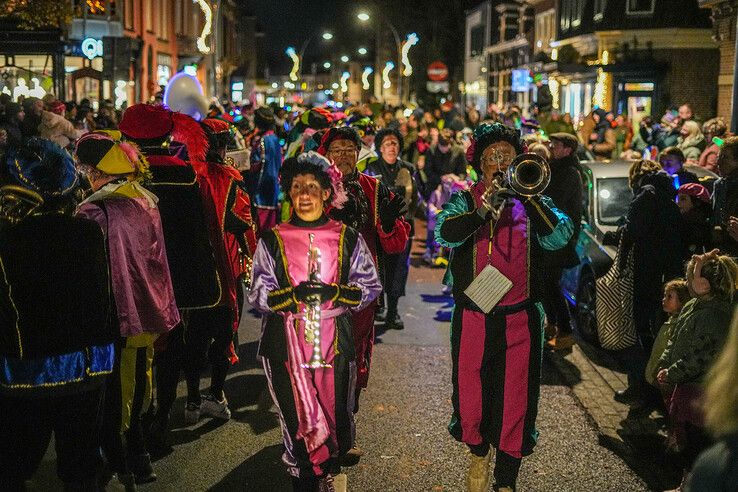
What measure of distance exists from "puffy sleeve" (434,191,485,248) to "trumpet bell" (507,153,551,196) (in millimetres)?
267

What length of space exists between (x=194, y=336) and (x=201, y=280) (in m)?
0.57

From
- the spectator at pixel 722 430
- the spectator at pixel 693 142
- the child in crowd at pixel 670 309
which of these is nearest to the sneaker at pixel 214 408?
the child in crowd at pixel 670 309

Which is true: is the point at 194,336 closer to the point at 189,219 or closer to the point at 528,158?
the point at 189,219

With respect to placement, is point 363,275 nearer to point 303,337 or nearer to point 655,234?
point 303,337

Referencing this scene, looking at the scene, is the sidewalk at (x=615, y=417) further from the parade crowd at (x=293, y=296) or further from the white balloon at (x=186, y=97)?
the white balloon at (x=186, y=97)

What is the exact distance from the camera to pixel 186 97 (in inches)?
408

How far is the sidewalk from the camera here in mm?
5910

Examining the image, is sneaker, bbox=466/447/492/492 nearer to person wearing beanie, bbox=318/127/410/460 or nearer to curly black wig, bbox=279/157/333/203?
person wearing beanie, bbox=318/127/410/460

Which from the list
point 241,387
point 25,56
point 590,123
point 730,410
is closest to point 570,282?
point 241,387

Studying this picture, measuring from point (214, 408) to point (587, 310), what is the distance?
4.24 meters

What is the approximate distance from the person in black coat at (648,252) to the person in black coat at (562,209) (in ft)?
3.33

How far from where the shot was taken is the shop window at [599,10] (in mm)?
31620

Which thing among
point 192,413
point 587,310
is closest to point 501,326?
point 192,413

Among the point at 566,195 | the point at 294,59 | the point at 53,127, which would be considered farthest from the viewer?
the point at 294,59
